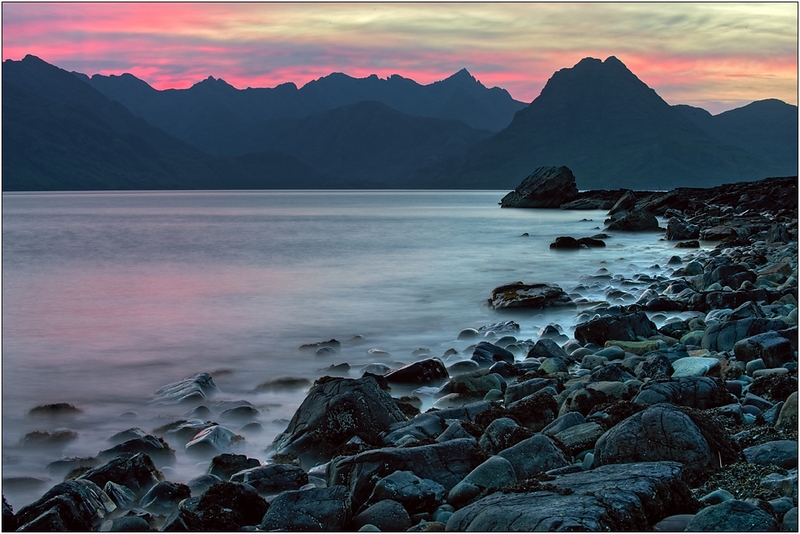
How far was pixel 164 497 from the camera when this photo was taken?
22.3 ft

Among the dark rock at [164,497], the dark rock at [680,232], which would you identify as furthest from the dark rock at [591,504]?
the dark rock at [680,232]

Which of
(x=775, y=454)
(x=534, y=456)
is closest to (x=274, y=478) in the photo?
(x=534, y=456)

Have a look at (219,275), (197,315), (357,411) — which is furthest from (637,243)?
(357,411)

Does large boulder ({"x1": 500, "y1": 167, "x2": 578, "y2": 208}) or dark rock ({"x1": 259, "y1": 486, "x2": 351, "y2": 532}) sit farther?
large boulder ({"x1": 500, "y1": 167, "x2": 578, "y2": 208})

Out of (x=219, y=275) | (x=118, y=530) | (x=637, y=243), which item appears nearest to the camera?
(x=118, y=530)

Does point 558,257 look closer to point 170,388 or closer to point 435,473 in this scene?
point 170,388

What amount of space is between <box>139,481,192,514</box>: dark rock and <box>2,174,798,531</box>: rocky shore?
0.6 inches

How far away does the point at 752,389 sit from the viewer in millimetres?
8203

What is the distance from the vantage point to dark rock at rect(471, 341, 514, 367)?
1191 centimetres

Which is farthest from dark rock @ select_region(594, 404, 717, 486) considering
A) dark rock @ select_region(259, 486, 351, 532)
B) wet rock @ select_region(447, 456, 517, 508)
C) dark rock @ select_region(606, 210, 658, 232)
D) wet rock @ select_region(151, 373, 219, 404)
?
dark rock @ select_region(606, 210, 658, 232)

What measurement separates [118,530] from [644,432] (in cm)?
460

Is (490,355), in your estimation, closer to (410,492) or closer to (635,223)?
(410,492)

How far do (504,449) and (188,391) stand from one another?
5.78 metres

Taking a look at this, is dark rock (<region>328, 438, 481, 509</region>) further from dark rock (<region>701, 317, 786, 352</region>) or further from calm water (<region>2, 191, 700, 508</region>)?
dark rock (<region>701, 317, 786, 352</region>)
